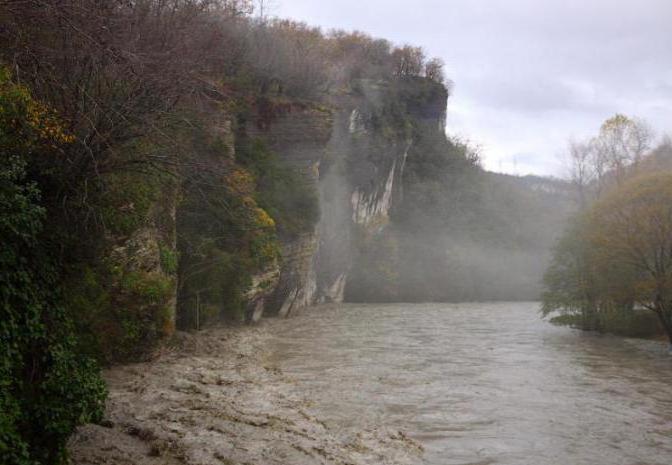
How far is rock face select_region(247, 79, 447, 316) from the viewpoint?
3656cm

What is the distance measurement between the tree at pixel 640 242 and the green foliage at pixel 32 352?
22.2 metres

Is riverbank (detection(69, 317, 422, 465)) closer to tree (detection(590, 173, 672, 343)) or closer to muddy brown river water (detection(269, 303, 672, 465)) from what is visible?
muddy brown river water (detection(269, 303, 672, 465))

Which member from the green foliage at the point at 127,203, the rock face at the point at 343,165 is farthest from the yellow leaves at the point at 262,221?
the green foliage at the point at 127,203

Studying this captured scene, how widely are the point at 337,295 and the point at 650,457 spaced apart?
45.8m

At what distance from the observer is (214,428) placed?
32.7ft

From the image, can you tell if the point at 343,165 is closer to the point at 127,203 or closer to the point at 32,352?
the point at 127,203

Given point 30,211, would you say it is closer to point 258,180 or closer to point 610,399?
point 610,399

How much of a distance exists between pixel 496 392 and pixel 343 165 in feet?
133

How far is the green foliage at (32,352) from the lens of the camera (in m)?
6.41

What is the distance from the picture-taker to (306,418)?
37.0ft

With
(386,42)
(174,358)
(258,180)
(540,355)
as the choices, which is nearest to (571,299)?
(540,355)

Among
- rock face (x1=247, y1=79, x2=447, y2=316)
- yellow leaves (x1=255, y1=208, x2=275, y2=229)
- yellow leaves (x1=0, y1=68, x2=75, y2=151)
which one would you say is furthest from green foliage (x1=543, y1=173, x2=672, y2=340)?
yellow leaves (x1=0, y1=68, x2=75, y2=151)

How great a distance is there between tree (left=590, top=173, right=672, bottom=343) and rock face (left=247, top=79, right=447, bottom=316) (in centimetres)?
1618

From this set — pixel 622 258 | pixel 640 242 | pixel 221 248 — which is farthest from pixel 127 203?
pixel 622 258
